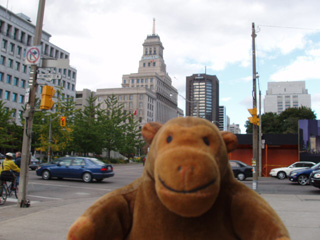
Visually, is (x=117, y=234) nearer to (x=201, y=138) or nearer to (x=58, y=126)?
(x=201, y=138)

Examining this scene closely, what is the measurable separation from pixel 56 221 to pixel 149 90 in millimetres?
110653

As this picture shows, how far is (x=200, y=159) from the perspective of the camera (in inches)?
68.9

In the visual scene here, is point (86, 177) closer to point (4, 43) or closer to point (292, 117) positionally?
point (292, 117)

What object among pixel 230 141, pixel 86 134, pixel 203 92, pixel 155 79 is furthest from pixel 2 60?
pixel 155 79

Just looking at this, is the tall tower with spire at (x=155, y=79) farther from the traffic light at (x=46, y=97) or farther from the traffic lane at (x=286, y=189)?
the traffic light at (x=46, y=97)

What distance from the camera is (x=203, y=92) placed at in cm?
8869

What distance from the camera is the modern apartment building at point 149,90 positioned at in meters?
114

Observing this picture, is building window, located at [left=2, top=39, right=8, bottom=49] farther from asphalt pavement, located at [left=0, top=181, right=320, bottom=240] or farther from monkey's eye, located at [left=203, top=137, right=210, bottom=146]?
monkey's eye, located at [left=203, top=137, right=210, bottom=146]

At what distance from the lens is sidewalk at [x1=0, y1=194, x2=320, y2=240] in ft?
18.4

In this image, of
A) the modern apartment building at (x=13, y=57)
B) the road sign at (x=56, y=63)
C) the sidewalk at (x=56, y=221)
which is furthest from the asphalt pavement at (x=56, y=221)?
the modern apartment building at (x=13, y=57)

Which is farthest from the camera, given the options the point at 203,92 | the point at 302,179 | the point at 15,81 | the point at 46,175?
the point at 203,92

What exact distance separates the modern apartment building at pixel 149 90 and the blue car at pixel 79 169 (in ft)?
293

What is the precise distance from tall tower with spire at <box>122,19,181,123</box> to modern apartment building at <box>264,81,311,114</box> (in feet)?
140

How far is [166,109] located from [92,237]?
135822 mm
